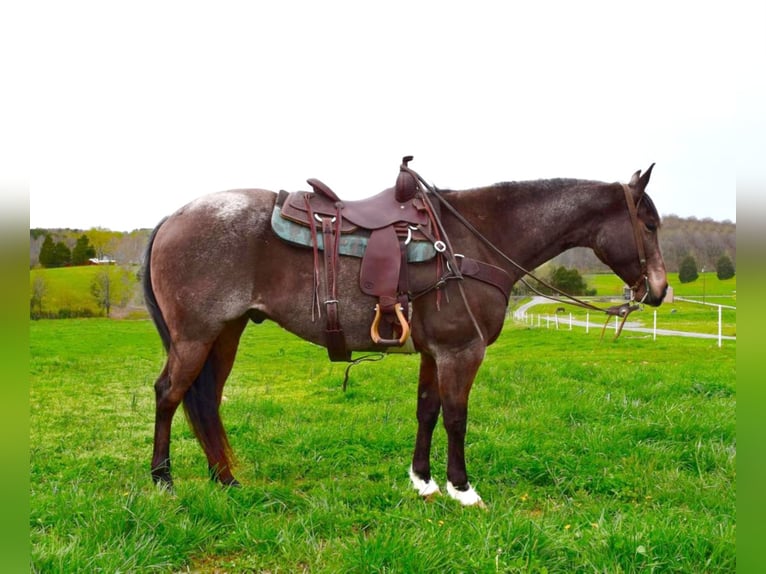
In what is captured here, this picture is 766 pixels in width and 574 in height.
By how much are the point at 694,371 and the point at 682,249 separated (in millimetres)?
2346

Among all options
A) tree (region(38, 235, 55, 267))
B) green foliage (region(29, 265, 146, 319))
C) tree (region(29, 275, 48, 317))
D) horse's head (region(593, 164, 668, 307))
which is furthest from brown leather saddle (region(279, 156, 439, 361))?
green foliage (region(29, 265, 146, 319))

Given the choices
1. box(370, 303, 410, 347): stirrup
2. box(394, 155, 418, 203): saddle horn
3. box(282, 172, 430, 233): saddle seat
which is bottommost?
box(370, 303, 410, 347): stirrup

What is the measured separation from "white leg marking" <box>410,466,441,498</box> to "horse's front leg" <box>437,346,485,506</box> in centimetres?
15

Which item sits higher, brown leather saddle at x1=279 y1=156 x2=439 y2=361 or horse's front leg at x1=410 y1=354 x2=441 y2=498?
brown leather saddle at x1=279 y1=156 x2=439 y2=361

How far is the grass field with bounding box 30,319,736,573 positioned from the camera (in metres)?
2.94

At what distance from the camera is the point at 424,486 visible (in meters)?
4.13

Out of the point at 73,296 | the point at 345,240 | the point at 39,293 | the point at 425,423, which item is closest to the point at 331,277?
the point at 345,240

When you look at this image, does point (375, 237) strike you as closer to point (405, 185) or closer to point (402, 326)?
→ point (405, 185)

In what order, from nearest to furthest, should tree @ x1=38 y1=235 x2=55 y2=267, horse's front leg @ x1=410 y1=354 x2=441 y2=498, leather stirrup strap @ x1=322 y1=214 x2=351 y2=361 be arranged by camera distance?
leather stirrup strap @ x1=322 y1=214 x2=351 y2=361
horse's front leg @ x1=410 y1=354 x2=441 y2=498
tree @ x1=38 y1=235 x2=55 y2=267

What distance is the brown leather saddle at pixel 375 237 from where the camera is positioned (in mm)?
3883

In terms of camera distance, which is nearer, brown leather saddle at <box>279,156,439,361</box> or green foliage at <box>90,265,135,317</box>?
brown leather saddle at <box>279,156,439,361</box>

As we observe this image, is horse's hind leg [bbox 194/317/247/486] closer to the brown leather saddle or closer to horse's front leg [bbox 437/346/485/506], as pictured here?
the brown leather saddle

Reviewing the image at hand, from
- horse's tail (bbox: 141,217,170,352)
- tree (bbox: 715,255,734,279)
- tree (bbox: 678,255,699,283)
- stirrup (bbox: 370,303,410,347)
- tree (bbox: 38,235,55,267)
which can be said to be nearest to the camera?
tree (bbox: 715,255,734,279)

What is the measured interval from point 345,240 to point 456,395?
4.89 feet
